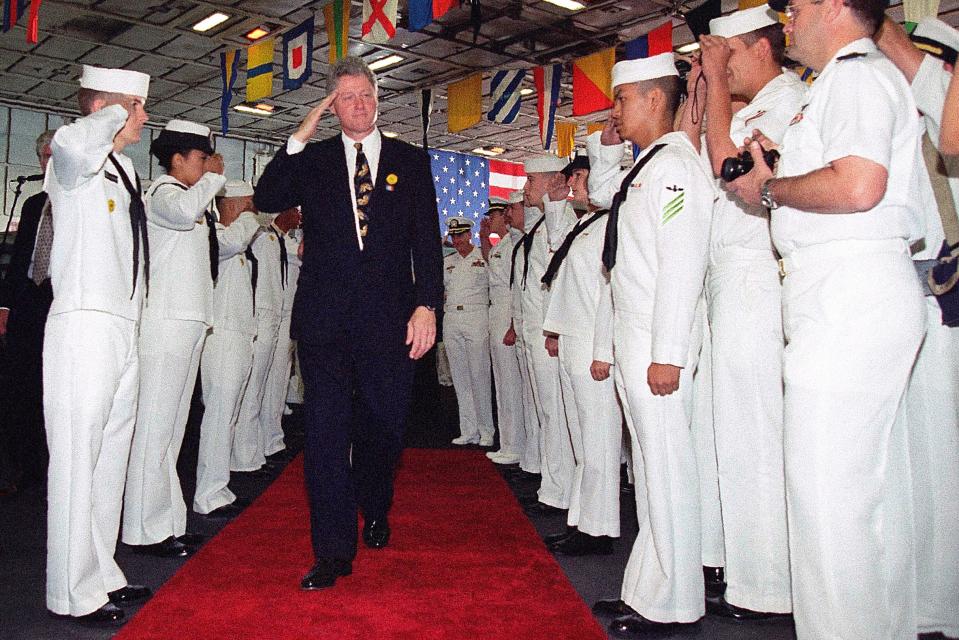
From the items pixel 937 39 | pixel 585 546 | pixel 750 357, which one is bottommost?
pixel 585 546

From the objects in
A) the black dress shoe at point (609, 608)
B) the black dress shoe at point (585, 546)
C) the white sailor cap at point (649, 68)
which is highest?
the white sailor cap at point (649, 68)

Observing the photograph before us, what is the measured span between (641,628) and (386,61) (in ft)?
36.4

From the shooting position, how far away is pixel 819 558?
5.91ft

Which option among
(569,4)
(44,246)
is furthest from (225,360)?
(569,4)

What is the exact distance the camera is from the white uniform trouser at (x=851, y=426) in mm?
1751

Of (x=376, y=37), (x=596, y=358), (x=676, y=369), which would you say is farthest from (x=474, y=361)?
(x=676, y=369)

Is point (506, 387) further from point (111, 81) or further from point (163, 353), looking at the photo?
point (111, 81)

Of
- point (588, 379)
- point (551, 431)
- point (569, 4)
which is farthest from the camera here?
point (569, 4)

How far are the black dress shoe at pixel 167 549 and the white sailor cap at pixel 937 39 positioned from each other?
10.8 feet

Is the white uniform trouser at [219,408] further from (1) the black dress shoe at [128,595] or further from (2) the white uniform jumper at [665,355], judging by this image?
(2) the white uniform jumper at [665,355]

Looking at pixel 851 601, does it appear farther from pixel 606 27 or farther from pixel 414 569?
pixel 606 27

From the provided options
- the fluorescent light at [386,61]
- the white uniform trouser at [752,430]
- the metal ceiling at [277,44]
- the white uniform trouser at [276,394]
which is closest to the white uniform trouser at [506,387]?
the white uniform trouser at [276,394]

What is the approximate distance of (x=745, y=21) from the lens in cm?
263

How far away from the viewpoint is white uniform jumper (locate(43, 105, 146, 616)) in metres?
2.50
